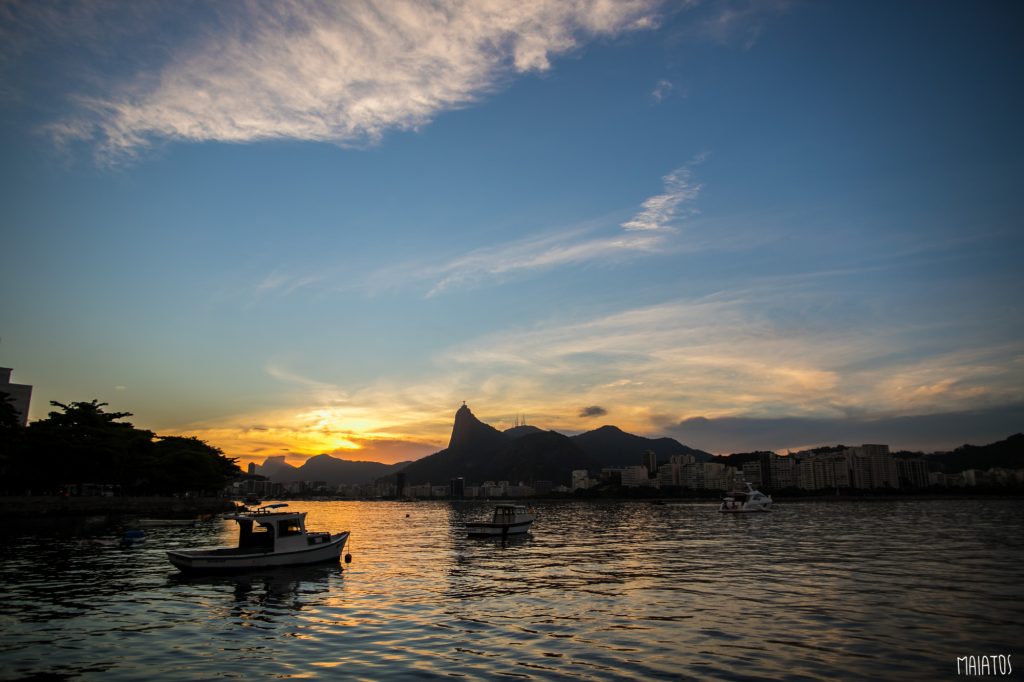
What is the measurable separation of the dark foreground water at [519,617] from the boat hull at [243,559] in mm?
917

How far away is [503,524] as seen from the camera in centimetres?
6575

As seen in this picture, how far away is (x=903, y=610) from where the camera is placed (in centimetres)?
2539

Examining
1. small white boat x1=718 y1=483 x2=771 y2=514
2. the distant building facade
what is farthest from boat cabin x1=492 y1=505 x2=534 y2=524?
the distant building facade

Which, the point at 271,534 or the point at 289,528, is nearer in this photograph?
the point at 271,534

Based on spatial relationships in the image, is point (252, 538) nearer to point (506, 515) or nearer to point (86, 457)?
point (506, 515)

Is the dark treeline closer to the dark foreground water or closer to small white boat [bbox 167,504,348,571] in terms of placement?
the dark foreground water

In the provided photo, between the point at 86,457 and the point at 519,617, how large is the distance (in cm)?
9771

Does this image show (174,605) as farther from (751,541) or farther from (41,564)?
(751,541)

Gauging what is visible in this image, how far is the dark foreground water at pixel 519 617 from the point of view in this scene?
17.5 meters

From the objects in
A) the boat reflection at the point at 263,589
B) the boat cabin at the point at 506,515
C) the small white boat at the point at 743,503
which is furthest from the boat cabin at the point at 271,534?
the small white boat at the point at 743,503

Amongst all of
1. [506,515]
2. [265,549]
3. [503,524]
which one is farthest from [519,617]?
[506,515]

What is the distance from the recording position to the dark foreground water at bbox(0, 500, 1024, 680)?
689 inches

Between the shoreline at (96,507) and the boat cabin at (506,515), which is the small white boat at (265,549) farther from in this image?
the shoreline at (96,507)

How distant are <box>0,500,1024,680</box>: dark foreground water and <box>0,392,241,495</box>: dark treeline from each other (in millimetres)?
53435
